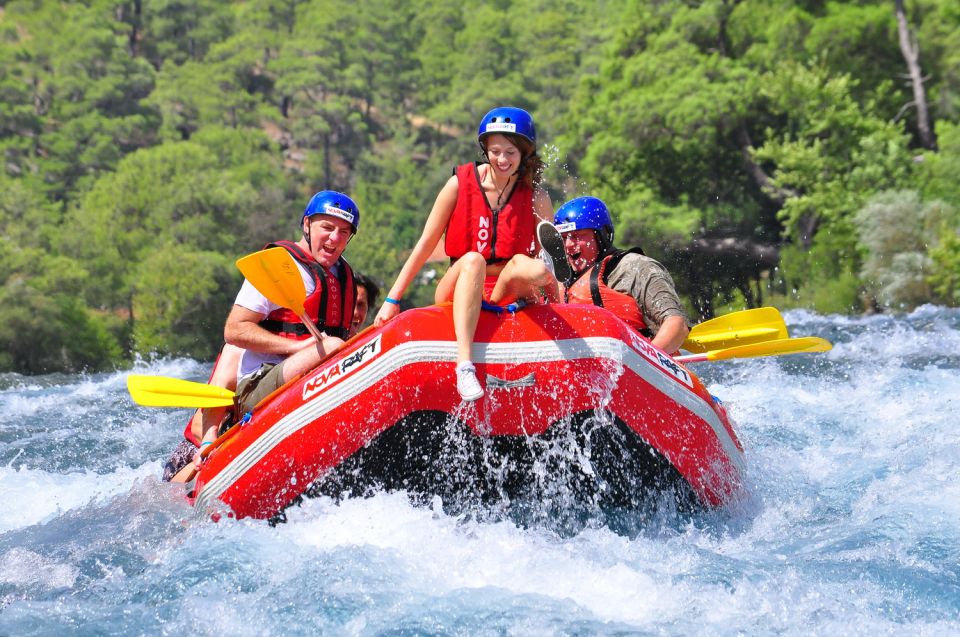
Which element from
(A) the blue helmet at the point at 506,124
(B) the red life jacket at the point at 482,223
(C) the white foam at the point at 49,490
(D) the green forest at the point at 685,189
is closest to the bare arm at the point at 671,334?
(B) the red life jacket at the point at 482,223

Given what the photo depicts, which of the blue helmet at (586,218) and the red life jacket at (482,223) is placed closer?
the red life jacket at (482,223)

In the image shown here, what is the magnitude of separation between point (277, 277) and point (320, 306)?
0.56m

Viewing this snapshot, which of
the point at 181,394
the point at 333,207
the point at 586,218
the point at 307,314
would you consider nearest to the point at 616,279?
the point at 586,218

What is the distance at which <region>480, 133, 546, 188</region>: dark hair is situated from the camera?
458cm

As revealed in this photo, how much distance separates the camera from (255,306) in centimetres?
495

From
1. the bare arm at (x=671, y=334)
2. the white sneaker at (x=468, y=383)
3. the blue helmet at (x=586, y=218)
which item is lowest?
the white sneaker at (x=468, y=383)

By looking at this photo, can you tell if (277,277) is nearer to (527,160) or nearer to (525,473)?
(527,160)

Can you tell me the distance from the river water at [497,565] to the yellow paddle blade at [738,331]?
29.7 inches

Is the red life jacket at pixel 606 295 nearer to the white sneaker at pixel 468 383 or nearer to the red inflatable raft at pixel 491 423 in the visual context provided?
the red inflatable raft at pixel 491 423

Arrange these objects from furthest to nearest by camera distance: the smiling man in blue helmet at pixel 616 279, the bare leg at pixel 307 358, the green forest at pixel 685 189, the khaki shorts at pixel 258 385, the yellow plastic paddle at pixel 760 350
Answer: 1. the green forest at pixel 685 189
2. the smiling man in blue helmet at pixel 616 279
3. the yellow plastic paddle at pixel 760 350
4. the khaki shorts at pixel 258 385
5. the bare leg at pixel 307 358

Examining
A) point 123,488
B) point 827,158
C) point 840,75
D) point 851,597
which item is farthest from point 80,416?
point 840,75

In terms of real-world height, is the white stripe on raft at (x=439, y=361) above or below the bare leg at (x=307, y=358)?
below

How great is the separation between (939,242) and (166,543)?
18.6m

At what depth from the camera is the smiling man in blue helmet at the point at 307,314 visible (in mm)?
4898
